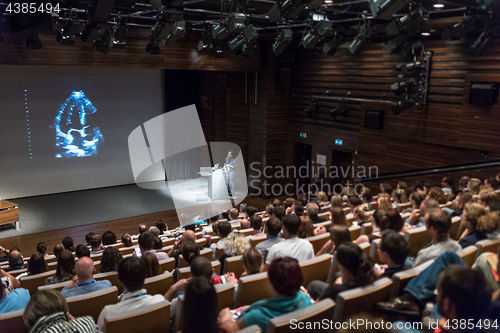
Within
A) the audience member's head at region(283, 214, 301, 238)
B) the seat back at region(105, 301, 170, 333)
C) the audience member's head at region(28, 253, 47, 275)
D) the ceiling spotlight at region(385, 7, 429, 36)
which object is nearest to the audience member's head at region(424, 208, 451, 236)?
the audience member's head at region(283, 214, 301, 238)

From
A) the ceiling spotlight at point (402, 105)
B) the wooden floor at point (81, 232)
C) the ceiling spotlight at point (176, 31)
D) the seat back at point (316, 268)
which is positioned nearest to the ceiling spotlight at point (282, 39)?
the ceiling spotlight at point (176, 31)

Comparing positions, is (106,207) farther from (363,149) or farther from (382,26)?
(382,26)

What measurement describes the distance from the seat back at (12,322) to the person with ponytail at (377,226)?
2.62 metres

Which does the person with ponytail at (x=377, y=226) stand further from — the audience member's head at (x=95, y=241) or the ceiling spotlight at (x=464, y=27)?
the ceiling spotlight at (x=464, y=27)

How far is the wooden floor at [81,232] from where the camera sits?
8.61m

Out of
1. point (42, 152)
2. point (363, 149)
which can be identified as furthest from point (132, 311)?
point (42, 152)

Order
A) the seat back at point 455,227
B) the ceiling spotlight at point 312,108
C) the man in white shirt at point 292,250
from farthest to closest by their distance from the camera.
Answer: the ceiling spotlight at point 312,108
the seat back at point 455,227
the man in white shirt at point 292,250

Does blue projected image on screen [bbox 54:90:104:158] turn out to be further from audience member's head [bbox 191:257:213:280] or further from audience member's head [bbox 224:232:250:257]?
audience member's head [bbox 191:257:213:280]

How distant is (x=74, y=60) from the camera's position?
367 inches

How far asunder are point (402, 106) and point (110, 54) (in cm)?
656

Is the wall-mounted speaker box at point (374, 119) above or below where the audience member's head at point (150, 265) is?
above

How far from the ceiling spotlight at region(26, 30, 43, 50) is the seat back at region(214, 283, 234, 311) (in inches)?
287

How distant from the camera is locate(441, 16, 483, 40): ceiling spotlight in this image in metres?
7.11

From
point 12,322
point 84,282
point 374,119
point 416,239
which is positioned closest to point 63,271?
point 84,282
